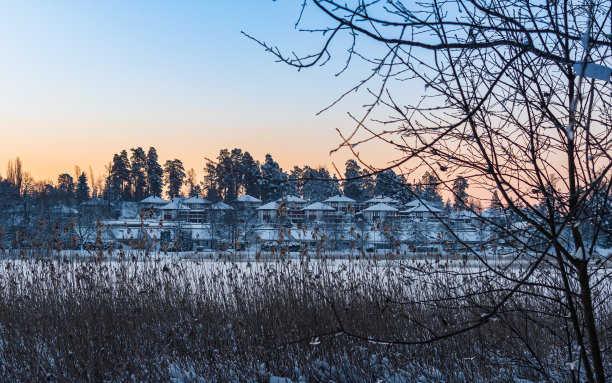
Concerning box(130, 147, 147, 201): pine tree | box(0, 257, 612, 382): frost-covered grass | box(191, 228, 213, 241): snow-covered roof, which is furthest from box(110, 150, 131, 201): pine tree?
box(0, 257, 612, 382): frost-covered grass

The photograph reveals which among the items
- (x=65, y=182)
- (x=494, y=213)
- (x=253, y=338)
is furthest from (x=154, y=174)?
(x=494, y=213)

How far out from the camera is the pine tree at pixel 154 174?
6606 cm

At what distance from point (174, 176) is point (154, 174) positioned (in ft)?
9.11

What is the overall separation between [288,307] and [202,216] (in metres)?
46.4

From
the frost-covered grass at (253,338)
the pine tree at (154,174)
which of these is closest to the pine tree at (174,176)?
the pine tree at (154,174)

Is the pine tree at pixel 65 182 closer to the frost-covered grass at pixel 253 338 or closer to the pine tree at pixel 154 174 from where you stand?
the pine tree at pixel 154 174

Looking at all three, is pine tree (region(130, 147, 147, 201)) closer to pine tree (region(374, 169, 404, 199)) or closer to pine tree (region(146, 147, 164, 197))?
pine tree (region(146, 147, 164, 197))

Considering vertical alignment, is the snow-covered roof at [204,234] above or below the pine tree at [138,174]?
below

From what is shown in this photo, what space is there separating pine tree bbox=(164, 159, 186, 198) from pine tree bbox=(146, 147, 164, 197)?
38.8 inches

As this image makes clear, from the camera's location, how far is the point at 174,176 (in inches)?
2630

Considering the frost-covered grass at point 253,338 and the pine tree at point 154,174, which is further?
the pine tree at point 154,174

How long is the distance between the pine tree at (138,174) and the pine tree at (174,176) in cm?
315

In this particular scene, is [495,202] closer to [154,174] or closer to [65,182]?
[154,174]

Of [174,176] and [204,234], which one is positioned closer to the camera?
[204,234]
